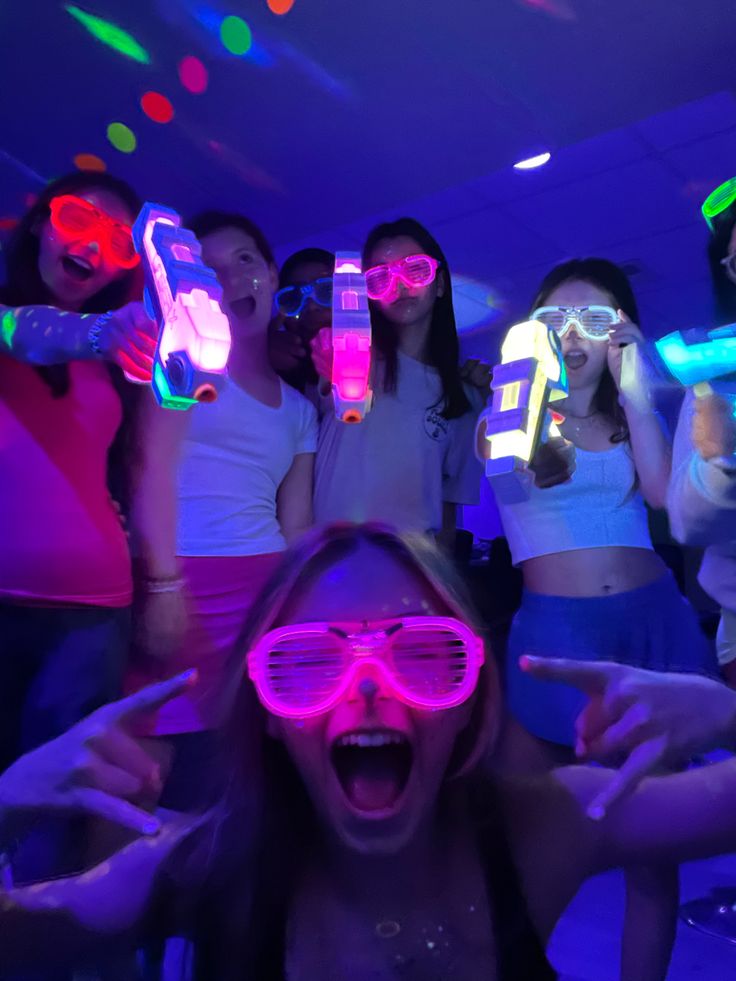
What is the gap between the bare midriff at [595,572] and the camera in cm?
132

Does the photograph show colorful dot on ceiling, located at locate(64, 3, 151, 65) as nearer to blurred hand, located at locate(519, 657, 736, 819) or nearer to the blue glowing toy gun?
the blue glowing toy gun

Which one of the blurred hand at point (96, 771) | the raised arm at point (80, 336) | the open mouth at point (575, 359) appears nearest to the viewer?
the blurred hand at point (96, 771)

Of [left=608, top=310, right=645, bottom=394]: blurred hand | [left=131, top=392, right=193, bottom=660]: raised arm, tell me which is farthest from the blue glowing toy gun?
[left=131, top=392, right=193, bottom=660]: raised arm

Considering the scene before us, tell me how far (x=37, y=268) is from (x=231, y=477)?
46cm

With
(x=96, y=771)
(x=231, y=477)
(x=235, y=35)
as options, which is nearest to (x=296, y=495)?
(x=231, y=477)

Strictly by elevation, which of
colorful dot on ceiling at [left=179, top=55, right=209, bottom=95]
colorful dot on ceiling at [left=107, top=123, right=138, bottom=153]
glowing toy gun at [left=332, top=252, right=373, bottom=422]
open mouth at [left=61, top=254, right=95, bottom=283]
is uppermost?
colorful dot on ceiling at [left=179, top=55, right=209, bottom=95]

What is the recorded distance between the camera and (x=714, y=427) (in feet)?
3.33

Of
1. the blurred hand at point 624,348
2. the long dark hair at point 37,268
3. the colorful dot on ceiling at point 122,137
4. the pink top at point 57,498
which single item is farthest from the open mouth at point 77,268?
the colorful dot on ceiling at point 122,137

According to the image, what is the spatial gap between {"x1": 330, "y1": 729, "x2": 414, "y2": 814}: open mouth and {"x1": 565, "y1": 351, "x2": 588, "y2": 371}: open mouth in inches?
33.1

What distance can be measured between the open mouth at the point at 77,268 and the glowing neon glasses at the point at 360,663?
738 millimetres

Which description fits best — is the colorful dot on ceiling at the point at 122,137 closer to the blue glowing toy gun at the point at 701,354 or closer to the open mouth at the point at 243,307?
the open mouth at the point at 243,307

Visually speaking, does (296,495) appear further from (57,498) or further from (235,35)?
(235,35)

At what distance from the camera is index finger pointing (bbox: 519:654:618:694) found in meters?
0.80

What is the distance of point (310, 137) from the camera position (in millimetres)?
2154
